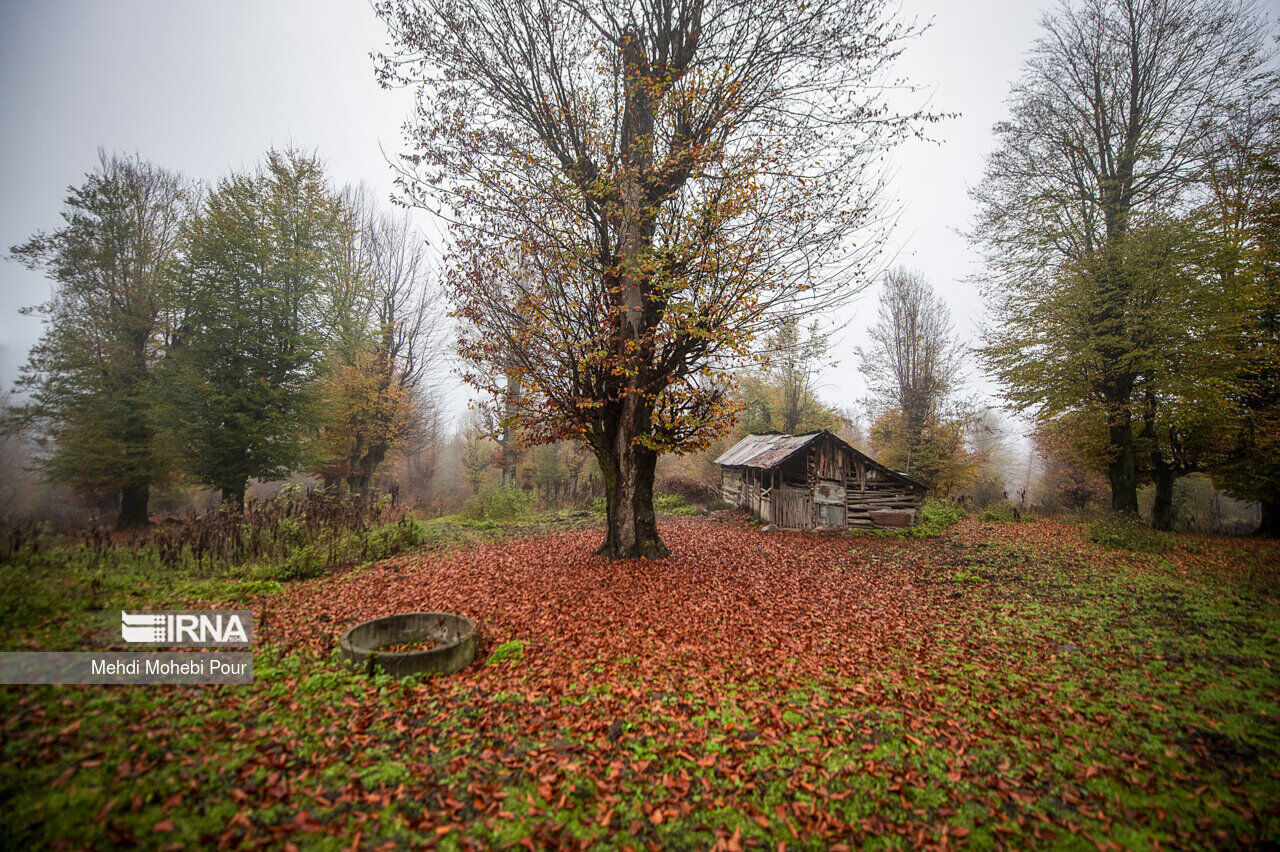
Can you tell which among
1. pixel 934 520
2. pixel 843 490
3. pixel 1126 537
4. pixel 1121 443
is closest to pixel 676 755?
pixel 843 490

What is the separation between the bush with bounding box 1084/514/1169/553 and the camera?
10807mm

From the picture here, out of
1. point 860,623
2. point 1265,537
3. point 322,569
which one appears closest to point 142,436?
point 322,569

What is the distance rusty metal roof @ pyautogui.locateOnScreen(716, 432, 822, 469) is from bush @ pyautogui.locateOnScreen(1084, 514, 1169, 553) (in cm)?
751

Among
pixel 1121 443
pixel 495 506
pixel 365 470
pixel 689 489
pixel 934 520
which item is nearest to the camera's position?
pixel 1121 443

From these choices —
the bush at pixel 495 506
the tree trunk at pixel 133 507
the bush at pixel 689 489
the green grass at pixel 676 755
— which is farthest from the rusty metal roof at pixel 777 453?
the tree trunk at pixel 133 507

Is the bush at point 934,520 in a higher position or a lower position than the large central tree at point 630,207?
lower

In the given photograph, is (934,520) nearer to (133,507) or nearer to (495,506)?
(495,506)

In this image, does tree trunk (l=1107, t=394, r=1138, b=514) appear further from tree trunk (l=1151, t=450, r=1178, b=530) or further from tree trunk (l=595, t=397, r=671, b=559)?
tree trunk (l=595, t=397, r=671, b=559)

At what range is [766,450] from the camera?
1798 cm

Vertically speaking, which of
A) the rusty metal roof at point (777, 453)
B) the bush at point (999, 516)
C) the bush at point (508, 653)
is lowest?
the bush at point (999, 516)

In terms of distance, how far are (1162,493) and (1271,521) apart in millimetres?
2082

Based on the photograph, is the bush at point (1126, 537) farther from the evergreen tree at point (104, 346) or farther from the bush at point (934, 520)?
the evergreen tree at point (104, 346)

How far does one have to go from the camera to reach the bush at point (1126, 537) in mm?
10807

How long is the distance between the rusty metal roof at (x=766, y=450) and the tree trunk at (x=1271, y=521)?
12029 millimetres
